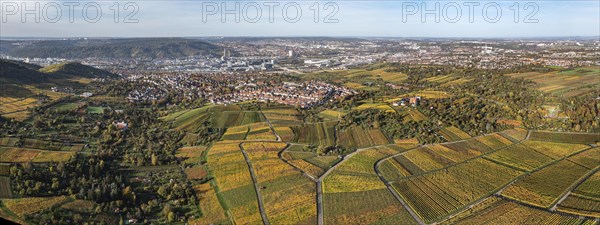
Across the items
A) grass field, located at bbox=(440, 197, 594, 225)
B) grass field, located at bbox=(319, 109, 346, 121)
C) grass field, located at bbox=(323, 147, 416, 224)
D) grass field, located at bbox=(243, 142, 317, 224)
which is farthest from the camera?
grass field, located at bbox=(319, 109, 346, 121)

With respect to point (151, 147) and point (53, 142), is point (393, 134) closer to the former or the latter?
point (151, 147)

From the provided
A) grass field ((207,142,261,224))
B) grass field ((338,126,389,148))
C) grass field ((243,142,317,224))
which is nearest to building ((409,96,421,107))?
grass field ((338,126,389,148))

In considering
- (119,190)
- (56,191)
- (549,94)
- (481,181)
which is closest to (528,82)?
(549,94)

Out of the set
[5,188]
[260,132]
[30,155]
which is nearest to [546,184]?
[260,132]

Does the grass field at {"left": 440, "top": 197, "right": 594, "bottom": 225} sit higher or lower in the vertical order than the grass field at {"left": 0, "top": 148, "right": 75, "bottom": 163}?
lower

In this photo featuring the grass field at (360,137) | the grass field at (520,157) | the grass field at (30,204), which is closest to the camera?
the grass field at (30,204)

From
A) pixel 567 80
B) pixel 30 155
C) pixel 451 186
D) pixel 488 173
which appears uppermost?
pixel 567 80

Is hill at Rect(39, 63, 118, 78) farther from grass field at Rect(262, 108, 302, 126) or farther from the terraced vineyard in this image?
the terraced vineyard

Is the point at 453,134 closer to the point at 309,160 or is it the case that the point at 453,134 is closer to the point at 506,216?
the point at 309,160

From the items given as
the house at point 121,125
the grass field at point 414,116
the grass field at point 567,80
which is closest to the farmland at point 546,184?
the grass field at point 414,116

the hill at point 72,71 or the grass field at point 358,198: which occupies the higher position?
the hill at point 72,71

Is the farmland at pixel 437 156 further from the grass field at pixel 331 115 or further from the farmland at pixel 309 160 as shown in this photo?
the grass field at pixel 331 115
